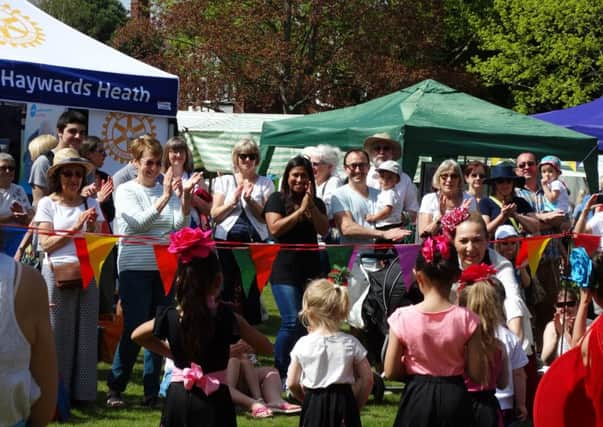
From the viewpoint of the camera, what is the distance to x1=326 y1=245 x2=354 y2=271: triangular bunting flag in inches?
314

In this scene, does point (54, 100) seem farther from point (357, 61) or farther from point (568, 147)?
point (357, 61)

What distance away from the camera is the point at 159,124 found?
35.7 ft

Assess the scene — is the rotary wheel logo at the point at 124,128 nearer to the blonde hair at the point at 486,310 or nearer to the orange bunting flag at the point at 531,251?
the orange bunting flag at the point at 531,251

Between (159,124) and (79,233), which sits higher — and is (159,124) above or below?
above

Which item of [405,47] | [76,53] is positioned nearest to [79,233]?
[76,53]

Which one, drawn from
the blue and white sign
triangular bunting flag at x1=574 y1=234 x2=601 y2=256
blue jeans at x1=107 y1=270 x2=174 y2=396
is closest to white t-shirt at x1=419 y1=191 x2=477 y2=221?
triangular bunting flag at x1=574 y1=234 x2=601 y2=256

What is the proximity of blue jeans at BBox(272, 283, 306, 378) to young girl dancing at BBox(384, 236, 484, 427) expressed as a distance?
2.82m

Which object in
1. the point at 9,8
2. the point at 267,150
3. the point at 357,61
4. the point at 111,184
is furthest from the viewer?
the point at 357,61

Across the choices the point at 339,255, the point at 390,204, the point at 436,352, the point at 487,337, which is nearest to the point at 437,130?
the point at 390,204

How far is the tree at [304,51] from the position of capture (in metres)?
31.9

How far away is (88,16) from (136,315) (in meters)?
57.0

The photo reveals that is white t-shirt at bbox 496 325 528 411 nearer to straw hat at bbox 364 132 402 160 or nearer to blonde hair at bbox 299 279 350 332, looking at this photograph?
blonde hair at bbox 299 279 350 332

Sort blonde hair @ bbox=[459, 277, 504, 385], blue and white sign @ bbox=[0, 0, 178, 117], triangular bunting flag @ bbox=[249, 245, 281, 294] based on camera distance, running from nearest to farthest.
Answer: blonde hair @ bbox=[459, 277, 504, 385] < triangular bunting flag @ bbox=[249, 245, 281, 294] < blue and white sign @ bbox=[0, 0, 178, 117]

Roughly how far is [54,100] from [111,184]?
6.82ft
